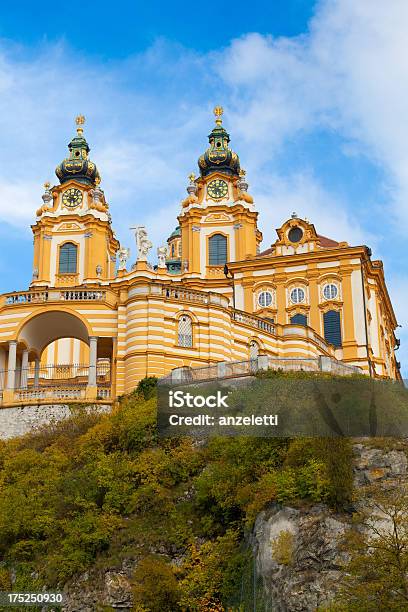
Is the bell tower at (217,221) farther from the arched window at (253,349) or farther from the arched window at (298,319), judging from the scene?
the arched window at (253,349)

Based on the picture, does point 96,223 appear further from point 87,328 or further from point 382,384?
point 382,384

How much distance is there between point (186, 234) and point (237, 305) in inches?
361

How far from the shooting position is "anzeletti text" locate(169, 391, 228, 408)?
33.9 m

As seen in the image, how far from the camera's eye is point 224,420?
107ft

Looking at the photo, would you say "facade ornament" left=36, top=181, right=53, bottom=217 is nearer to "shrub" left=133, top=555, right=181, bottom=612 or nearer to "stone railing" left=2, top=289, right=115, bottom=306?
"stone railing" left=2, top=289, right=115, bottom=306

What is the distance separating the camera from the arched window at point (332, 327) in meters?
55.9

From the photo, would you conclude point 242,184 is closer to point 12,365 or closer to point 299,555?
point 12,365

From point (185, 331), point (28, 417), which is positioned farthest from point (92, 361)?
point (185, 331)

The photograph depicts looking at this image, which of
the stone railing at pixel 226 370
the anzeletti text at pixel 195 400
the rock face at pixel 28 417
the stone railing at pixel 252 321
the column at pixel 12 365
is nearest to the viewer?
the anzeletti text at pixel 195 400

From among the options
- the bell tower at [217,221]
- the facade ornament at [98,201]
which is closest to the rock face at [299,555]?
the bell tower at [217,221]

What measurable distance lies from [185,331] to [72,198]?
30278 millimetres

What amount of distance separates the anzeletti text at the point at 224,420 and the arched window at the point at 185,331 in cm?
851

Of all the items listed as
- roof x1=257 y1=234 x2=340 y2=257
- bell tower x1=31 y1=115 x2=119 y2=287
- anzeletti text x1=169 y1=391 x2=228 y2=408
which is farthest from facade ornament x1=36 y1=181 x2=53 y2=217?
anzeletti text x1=169 y1=391 x2=228 y2=408

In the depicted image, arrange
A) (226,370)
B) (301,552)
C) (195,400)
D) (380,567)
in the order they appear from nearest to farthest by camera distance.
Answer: (380,567) < (301,552) < (195,400) < (226,370)
